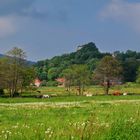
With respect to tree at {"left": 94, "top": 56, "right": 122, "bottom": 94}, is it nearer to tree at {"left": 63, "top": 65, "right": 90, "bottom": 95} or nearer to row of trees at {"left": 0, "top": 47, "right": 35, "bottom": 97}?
tree at {"left": 63, "top": 65, "right": 90, "bottom": 95}

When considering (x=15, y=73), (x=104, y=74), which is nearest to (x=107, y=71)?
(x=104, y=74)

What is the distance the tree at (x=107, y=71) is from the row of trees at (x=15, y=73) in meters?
21.6

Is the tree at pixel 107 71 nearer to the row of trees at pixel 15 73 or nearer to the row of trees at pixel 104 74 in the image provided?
the row of trees at pixel 104 74

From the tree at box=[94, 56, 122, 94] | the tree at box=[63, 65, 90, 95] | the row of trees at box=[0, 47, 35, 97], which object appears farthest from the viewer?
the tree at box=[63, 65, 90, 95]

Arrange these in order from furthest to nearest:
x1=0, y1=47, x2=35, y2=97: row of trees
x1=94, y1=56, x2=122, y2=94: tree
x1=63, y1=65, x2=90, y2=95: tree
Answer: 1. x1=63, y1=65, x2=90, y2=95: tree
2. x1=94, y1=56, x2=122, y2=94: tree
3. x1=0, y1=47, x2=35, y2=97: row of trees

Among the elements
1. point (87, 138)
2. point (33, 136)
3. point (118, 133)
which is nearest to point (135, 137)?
point (118, 133)

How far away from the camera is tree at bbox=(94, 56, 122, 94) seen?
11288 centimetres

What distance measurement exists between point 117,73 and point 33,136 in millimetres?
102711

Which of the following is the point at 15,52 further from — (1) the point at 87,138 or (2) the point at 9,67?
(1) the point at 87,138

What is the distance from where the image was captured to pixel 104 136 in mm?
11547

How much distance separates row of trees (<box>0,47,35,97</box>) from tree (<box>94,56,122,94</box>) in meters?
21.6

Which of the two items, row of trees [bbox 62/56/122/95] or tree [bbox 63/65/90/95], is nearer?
row of trees [bbox 62/56/122/95]

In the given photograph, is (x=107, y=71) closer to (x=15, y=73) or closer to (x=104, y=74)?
(x=104, y=74)

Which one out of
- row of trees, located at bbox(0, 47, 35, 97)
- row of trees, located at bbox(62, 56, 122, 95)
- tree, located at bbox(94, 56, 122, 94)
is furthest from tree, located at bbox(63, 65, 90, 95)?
row of trees, located at bbox(0, 47, 35, 97)
